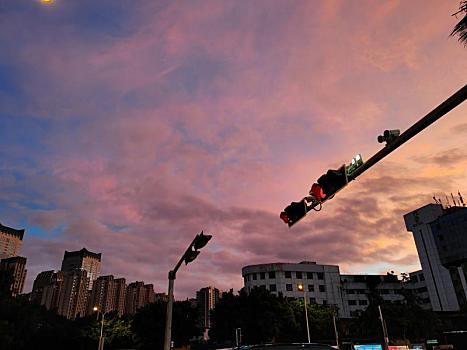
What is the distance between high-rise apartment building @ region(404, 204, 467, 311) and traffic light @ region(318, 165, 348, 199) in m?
107

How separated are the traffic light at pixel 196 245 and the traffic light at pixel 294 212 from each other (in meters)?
3.46

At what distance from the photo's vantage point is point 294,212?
22.8ft

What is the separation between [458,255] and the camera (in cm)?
9581

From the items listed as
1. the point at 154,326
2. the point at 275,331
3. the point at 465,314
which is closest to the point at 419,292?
the point at 465,314

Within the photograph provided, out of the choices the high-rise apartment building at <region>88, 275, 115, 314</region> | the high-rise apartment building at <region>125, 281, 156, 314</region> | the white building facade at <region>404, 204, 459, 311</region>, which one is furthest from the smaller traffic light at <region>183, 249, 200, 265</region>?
the high-rise apartment building at <region>125, 281, 156, 314</region>

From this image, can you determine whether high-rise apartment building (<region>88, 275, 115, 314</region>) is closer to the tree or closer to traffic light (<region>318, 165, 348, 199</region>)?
the tree

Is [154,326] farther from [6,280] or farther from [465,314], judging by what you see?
[465,314]

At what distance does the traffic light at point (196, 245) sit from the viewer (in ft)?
32.9

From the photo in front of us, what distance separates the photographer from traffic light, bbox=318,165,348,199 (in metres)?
5.92

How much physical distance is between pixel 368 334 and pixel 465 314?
80.9 ft

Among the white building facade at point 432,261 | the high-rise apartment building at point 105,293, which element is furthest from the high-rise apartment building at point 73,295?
the white building facade at point 432,261

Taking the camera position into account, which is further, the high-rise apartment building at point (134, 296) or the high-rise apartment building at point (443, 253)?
the high-rise apartment building at point (134, 296)

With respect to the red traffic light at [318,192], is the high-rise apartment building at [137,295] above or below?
above

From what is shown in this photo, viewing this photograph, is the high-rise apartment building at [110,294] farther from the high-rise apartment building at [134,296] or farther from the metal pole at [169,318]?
the metal pole at [169,318]
